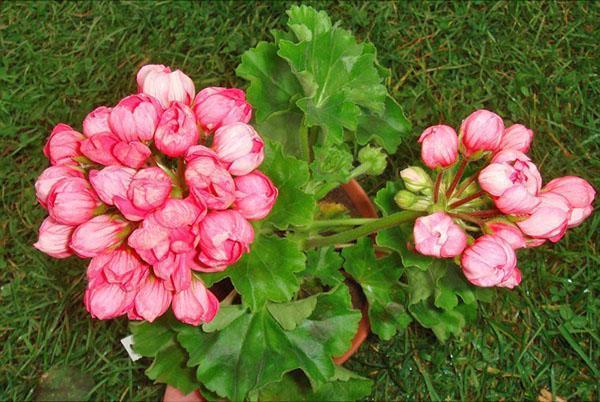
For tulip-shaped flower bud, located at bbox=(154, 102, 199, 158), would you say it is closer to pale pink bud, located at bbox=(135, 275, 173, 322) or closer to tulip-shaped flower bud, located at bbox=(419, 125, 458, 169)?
pale pink bud, located at bbox=(135, 275, 173, 322)

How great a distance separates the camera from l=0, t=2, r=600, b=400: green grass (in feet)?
7.89

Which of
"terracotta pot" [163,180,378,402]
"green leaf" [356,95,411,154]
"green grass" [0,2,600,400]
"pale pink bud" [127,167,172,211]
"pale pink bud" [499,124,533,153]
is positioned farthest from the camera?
"green grass" [0,2,600,400]

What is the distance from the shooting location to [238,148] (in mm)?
1317

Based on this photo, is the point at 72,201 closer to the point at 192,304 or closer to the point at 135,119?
the point at 135,119

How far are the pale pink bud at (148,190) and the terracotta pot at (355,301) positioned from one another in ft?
2.92

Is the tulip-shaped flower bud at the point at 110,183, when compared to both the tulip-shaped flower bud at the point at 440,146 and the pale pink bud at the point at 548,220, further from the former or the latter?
the pale pink bud at the point at 548,220

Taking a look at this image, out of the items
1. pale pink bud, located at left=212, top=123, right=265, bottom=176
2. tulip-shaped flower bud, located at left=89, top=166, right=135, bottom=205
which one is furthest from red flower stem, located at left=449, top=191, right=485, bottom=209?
tulip-shaped flower bud, located at left=89, top=166, right=135, bottom=205

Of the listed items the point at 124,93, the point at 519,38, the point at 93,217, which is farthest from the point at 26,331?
the point at 519,38

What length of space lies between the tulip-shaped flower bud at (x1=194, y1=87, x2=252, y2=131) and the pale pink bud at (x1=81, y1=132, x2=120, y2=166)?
0.18 meters

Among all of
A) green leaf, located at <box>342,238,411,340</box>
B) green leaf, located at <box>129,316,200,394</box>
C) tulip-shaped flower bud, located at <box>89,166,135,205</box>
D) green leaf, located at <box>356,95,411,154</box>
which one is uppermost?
tulip-shaped flower bud, located at <box>89,166,135,205</box>

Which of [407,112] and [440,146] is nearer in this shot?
[440,146]

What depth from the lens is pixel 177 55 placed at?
2830 mm

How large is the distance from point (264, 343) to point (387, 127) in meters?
0.66

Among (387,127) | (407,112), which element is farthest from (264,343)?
(407,112)
